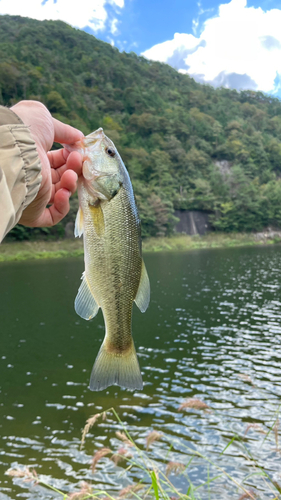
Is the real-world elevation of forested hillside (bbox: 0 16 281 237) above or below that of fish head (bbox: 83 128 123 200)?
above

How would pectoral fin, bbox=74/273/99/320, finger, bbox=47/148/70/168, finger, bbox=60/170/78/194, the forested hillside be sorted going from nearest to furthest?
1. finger, bbox=60/170/78/194
2. pectoral fin, bbox=74/273/99/320
3. finger, bbox=47/148/70/168
4. the forested hillside

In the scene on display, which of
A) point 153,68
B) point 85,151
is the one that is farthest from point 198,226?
point 153,68

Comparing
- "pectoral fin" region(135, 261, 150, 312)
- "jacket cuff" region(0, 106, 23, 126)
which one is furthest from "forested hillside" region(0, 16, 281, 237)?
"jacket cuff" region(0, 106, 23, 126)

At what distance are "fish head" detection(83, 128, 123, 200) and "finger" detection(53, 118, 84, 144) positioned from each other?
0.13 meters

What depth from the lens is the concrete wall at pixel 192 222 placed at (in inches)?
3460

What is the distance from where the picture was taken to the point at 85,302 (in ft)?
6.58

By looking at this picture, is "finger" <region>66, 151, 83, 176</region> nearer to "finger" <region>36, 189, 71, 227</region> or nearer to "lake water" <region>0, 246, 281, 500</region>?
"finger" <region>36, 189, 71, 227</region>

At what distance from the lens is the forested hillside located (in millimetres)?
92500

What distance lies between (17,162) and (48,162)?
17.8 inches

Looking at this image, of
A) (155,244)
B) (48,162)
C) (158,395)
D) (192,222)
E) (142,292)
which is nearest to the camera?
(48,162)

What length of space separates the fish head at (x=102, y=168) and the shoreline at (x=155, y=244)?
53.8 metres

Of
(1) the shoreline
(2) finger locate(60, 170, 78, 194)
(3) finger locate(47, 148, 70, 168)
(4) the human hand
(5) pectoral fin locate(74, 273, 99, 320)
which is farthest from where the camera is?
(1) the shoreline

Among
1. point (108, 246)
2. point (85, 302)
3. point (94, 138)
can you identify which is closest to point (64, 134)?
point (94, 138)

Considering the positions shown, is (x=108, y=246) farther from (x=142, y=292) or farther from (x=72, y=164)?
(x=72, y=164)
